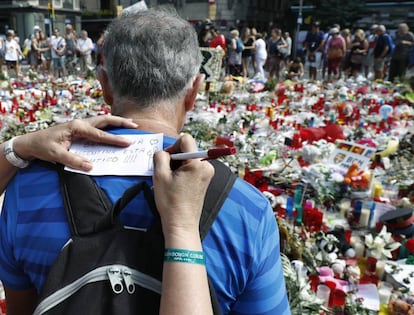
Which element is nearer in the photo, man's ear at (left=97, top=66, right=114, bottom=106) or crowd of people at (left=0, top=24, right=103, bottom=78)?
man's ear at (left=97, top=66, right=114, bottom=106)

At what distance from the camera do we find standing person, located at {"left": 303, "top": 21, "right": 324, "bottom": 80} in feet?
38.1

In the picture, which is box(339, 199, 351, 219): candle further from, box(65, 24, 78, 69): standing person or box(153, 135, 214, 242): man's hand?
box(65, 24, 78, 69): standing person

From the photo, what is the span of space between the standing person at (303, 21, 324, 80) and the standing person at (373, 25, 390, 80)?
1550 millimetres

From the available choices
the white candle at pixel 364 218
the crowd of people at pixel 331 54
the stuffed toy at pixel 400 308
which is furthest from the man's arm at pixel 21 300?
the crowd of people at pixel 331 54

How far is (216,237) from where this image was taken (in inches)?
34.7

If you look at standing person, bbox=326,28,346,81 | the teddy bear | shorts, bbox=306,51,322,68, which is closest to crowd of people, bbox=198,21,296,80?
shorts, bbox=306,51,322,68

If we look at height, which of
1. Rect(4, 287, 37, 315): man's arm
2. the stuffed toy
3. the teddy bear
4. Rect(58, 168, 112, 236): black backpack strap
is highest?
Rect(58, 168, 112, 236): black backpack strap

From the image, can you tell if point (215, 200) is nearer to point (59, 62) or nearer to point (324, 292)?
point (324, 292)

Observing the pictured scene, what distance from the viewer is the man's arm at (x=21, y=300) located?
3.56 ft

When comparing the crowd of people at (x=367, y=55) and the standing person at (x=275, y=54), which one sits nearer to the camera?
the crowd of people at (x=367, y=55)

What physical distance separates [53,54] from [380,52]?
9.32 meters

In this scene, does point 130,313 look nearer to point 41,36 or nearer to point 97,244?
point 97,244

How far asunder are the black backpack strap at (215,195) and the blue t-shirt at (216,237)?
0.02 meters

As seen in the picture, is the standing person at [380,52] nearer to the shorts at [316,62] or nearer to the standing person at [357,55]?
the standing person at [357,55]
